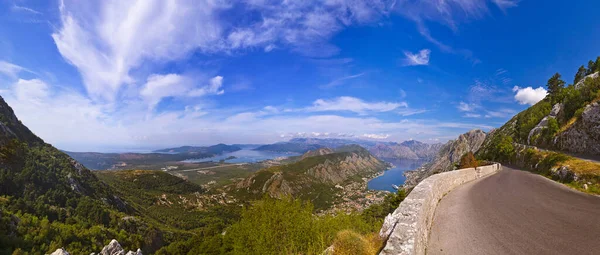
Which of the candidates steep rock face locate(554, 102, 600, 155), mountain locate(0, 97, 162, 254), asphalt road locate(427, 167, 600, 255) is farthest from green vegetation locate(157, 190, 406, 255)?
mountain locate(0, 97, 162, 254)

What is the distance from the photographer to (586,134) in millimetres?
Answer: 26172

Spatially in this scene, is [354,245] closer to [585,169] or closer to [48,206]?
[585,169]

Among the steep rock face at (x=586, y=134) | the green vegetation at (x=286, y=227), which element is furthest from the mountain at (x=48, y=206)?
the steep rock face at (x=586, y=134)

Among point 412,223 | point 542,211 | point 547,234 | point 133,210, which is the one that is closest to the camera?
point 412,223

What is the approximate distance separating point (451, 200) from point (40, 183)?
453ft

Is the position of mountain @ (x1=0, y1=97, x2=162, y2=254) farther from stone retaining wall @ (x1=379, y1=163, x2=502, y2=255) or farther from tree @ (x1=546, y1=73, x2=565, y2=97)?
tree @ (x1=546, y1=73, x2=565, y2=97)

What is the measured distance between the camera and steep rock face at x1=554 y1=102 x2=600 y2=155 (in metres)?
24.7

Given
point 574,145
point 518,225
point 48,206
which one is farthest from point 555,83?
point 48,206

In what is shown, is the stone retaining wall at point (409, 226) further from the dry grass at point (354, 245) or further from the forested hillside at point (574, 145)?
the forested hillside at point (574, 145)

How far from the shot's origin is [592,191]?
1330cm

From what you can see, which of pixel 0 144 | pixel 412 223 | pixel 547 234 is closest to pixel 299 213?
pixel 412 223

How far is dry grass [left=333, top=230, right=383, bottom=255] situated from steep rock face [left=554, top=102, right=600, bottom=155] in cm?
3513

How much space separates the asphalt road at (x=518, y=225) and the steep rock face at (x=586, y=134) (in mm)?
21049

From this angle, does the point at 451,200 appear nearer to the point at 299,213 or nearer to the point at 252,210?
the point at 299,213
